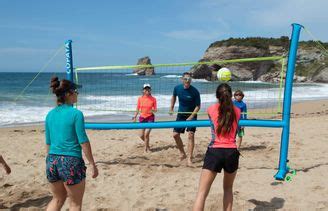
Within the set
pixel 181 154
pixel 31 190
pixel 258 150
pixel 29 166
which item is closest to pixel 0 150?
pixel 29 166

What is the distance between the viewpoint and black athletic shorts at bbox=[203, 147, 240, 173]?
10.2 feet

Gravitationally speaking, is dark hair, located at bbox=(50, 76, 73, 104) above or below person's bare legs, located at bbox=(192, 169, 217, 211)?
above

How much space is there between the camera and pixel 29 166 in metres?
5.68

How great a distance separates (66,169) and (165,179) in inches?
94.1

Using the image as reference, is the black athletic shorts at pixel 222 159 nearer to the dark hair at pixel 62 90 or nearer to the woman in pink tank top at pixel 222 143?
the woman in pink tank top at pixel 222 143

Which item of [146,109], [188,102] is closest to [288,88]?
[188,102]

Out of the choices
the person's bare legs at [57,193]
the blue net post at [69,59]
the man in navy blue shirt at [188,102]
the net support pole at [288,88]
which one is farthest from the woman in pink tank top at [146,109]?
the person's bare legs at [57,193]

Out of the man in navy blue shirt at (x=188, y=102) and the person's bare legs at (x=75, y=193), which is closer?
the person's bare legs at (x=75, y=193)

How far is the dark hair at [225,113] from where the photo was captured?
122 inches

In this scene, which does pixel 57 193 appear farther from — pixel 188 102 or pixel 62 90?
pixel 188 102

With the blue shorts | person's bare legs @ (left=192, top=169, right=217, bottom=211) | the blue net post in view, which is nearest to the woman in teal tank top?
the blue shorts

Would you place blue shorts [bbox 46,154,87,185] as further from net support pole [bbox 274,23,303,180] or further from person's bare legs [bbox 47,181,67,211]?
net support pole [bbox 274,23,303,180]

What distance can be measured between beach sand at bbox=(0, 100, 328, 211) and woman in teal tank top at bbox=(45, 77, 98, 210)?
54.6 inches

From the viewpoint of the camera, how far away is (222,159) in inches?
122
